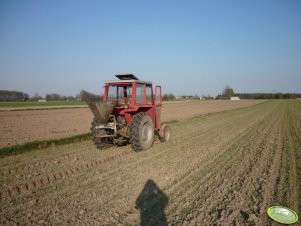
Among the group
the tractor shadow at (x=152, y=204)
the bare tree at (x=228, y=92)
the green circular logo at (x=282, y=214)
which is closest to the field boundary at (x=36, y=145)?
the tractor shadow at (x=152, y=204)

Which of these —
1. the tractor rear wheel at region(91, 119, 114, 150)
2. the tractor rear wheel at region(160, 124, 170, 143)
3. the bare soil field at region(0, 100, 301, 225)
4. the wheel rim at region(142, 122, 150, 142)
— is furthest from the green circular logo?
the tractor rear wheel at region(160, 124, 170, 143)

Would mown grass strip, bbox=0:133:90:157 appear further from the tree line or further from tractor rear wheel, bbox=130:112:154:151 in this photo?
the tree line

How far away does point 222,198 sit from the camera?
14.6ft

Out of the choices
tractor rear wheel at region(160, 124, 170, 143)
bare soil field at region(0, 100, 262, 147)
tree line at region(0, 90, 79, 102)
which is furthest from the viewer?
tree line at region(0, 90, 79, 102)

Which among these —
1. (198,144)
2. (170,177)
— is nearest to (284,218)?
(170,177)

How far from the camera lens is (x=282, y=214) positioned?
385 cm

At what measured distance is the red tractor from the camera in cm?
707

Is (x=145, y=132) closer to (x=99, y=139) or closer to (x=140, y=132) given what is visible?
(x=140, y=132)

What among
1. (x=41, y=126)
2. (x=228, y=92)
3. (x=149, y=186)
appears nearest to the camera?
(x=149, y=186)

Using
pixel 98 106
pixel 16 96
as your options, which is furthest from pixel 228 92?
pixel 98 106

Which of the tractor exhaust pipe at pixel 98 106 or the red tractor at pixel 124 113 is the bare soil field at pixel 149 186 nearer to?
the red tractor at pixel 124 113

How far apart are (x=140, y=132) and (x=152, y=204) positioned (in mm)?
3327

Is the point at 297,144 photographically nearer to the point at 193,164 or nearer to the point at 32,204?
the point at 193,164

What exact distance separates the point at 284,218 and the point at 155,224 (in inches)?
81.4
